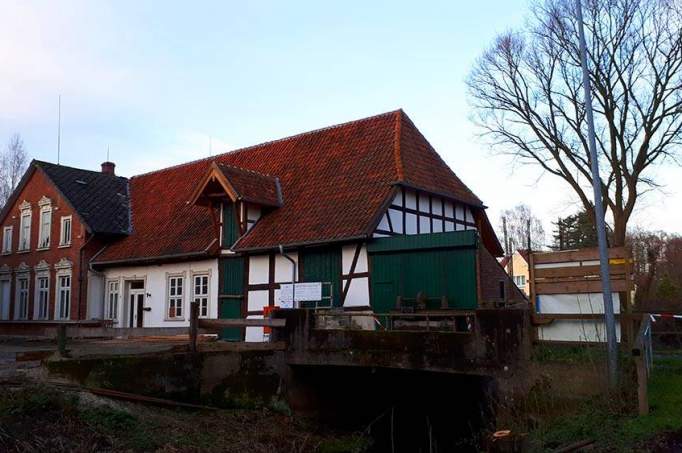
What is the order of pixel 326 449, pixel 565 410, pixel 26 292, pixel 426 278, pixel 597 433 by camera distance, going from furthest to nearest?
pixel 26 292
pixel 426 278
pixel 326 449
pixel 565 410
pixel 597 433

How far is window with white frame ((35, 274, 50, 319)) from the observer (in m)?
27.8

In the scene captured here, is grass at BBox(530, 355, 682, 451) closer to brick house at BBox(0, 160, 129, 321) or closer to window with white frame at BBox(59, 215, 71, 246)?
brick house at BBox(0, 160, 129, 321)

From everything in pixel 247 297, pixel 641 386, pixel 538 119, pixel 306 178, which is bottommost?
pixel 641 386

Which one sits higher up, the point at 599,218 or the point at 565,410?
the point at 599,218

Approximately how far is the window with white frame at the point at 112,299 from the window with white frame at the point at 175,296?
11.6 feet

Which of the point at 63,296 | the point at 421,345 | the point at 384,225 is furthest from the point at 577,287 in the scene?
the point at 63,296

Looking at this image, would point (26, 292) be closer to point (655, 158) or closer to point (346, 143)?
point (346, 143)

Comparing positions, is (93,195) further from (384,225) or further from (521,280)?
(521,280)

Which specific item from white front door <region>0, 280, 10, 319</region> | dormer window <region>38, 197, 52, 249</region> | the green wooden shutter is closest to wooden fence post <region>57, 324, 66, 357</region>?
the green wooden shutter

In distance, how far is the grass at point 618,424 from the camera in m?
8.16

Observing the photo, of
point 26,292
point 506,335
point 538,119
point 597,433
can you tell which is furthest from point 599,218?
point 26,292

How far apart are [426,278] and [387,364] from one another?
13.6 feet

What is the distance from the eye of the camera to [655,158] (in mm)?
22234

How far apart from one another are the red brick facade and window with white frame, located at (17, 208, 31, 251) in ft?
0.75
